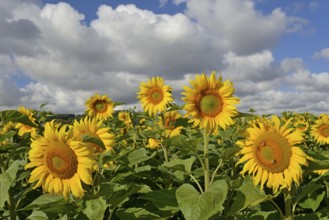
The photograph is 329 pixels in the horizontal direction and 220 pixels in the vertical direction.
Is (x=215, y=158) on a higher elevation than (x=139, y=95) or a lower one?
lower

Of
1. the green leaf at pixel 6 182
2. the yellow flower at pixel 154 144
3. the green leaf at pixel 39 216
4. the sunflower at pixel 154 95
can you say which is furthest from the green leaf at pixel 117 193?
the yellow flower at pixel 154 144

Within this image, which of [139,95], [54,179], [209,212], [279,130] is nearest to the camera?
[209,212]

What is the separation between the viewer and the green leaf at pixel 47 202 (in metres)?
3.85

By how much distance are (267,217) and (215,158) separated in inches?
47.1

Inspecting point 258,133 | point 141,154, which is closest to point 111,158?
point 141,154

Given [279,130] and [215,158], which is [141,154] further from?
[279,130]

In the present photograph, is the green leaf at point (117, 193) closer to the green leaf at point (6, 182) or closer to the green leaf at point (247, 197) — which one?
the green leaf at point (6, 182)

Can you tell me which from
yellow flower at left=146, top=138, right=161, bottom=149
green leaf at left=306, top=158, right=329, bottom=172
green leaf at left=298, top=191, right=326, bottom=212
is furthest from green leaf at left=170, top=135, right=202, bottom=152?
yellow flower at left=146, top=138, right=161, bottom=149

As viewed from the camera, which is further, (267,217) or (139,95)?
(139,95)

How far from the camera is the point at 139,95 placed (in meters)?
8.28

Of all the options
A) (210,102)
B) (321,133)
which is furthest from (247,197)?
(321,133)

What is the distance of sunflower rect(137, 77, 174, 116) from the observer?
7.80 meters

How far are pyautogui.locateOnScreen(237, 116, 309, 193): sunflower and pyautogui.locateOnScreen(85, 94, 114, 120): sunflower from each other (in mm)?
6369

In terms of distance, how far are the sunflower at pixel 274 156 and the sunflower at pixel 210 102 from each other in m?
0.61
